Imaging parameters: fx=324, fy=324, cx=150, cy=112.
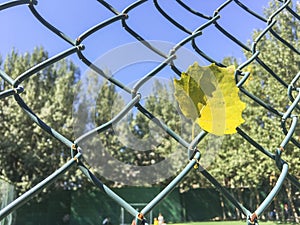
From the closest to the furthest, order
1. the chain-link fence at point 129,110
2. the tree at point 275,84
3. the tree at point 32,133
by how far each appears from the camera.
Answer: the chain-link fence at point 129,110
the tree at point 275,84
the tree at point 32,133

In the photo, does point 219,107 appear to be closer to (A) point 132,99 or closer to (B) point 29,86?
(A) point 132,99

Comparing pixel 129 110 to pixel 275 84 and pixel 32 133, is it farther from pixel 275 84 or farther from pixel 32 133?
pixel 32 133

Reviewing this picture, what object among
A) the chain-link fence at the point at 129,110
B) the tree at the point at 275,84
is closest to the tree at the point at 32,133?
the tree at the point at 275,84

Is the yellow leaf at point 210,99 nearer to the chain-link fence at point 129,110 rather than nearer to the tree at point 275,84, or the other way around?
the chain-link fence at point 129,110

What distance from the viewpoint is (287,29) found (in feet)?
23.0

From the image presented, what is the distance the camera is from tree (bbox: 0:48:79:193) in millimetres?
9578

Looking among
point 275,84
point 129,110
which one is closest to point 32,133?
point 275,84

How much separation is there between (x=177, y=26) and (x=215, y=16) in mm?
87

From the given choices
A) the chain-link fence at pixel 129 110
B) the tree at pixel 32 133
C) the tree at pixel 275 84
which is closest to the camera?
the chain-link fence at pixel 129 110

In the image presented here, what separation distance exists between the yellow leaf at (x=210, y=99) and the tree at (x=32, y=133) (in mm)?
9404

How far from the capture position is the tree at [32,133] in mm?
9578

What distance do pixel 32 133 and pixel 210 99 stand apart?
10.4 metres

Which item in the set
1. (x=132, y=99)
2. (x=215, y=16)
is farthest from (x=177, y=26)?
(x=132, y=99)

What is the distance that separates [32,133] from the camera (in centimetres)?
998
